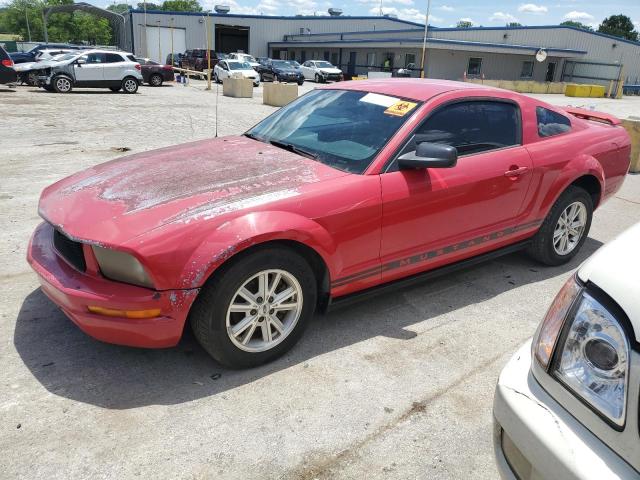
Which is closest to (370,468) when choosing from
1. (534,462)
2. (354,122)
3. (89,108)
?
(534,462)

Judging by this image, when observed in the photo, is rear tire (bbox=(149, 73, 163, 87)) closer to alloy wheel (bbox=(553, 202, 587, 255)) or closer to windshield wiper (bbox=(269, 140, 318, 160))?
windshield wiper (bbox=(269, 140, 318, 160))

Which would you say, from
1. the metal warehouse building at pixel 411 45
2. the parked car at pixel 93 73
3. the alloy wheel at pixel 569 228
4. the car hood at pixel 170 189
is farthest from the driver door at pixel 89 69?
the metal warehouse building at pixel 411 45

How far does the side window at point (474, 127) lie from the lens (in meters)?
3.46

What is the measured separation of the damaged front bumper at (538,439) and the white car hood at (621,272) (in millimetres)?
342

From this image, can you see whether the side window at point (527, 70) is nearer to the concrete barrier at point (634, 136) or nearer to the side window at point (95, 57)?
the side window at point (95, 57)

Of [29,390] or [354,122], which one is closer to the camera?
[29,390]

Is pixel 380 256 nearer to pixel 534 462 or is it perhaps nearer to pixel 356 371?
pixel 356 371

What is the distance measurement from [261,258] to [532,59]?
4796 cm

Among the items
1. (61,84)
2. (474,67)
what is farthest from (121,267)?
(474,67)

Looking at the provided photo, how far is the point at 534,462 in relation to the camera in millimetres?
1502

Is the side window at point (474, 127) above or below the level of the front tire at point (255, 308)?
above

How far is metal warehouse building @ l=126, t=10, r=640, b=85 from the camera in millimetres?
40594

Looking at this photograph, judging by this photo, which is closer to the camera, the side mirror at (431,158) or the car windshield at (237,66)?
the side mirror at (431,158)

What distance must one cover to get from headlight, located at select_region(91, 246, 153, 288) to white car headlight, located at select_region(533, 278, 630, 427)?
1794 millimetres
